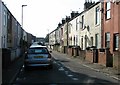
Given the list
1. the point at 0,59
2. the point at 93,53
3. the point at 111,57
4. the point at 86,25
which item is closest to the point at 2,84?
the point at 0,59

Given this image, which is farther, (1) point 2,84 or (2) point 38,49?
(2) point 38,49

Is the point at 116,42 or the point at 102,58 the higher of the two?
the point at 116,42

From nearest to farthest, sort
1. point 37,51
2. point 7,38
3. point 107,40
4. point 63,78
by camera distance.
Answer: point 63,78 < point 37,51 < point 107,40 < point 7,38

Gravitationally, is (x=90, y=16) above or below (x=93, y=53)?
above

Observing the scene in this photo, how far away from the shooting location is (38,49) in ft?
67.5

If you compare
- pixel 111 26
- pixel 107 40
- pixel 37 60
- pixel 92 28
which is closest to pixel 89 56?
pixel 107 40

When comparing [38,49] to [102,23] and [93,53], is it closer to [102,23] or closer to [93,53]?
[93,53]

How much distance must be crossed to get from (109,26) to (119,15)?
11.0 ft

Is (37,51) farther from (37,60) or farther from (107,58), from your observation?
(107,58)

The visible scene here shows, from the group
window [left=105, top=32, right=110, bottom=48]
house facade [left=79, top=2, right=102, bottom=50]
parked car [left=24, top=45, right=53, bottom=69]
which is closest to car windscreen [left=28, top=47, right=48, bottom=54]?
parked car [left=24, top=45, right=53, bottom=69]

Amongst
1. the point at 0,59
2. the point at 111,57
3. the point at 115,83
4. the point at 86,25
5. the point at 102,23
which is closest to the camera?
the point at 115,83

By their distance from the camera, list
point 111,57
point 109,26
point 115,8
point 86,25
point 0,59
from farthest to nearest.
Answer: point 86,25, point 109,26, point 115,8, point 111,57, point 0,59

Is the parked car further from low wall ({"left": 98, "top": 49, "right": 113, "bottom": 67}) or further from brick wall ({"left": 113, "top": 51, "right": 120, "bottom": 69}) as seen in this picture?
low wall ({"left": 98, "top": 49, "right": 113, "bottom": 67})

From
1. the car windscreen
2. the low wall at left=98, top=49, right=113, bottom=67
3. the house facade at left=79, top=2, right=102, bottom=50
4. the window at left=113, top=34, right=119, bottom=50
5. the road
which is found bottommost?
the road
